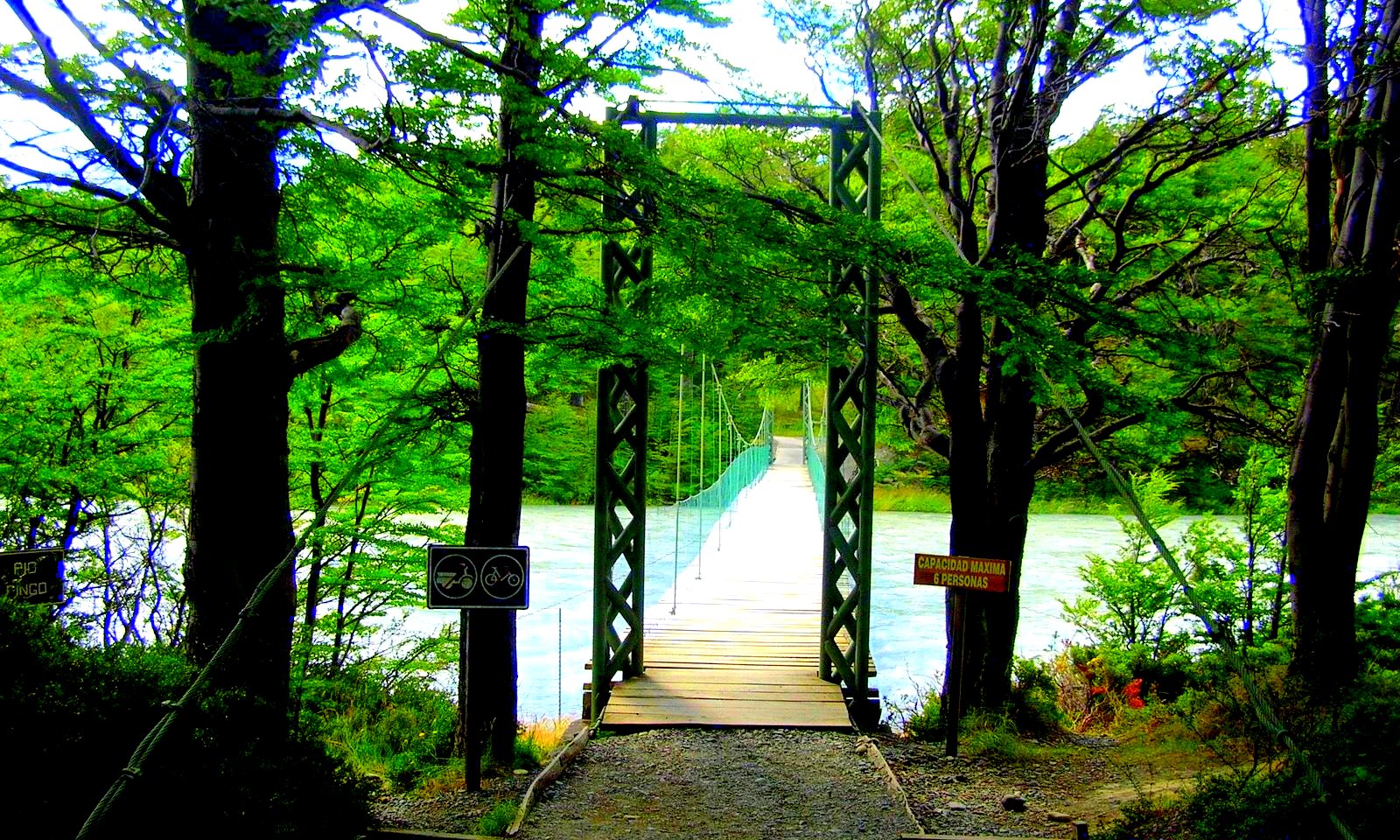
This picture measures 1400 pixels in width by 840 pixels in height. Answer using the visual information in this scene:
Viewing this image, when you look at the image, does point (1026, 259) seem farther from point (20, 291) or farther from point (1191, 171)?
point (20, 291)

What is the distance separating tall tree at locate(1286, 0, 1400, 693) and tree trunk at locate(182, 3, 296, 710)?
14.3 feet

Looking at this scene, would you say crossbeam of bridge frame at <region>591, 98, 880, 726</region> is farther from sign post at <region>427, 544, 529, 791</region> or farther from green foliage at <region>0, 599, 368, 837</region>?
green foliage at <region>0, 599, 368, 837</region>

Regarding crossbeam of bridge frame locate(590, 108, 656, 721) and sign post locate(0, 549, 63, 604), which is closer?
sign post locate(0, 549, 63, 604)

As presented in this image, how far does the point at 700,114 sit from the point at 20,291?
3.26m

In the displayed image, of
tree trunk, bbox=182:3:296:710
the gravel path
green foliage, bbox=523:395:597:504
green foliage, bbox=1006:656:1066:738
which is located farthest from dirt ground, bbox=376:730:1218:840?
green foliage, bbox=523:395:597:504

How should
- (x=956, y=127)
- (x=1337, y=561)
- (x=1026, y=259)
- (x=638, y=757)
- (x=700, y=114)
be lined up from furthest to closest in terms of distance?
1. (x=956, y=127)
2. (x=700, y=114)
3. (x=1337, y=561)
4. (x=638, y=757)
5. (x=1026, y=259)

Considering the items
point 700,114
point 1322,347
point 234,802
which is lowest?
point 234,802

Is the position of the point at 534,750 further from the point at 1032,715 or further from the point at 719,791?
the point at 1032,715

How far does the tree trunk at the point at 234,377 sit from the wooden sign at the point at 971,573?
8.85 ft

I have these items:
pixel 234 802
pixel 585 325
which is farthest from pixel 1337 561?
pixel 234 802

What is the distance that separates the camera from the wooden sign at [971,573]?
4.20 meters

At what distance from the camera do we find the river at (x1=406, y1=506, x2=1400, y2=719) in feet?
34.6

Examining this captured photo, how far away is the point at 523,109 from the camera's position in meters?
3.05

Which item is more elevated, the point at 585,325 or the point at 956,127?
the point at 956,127
